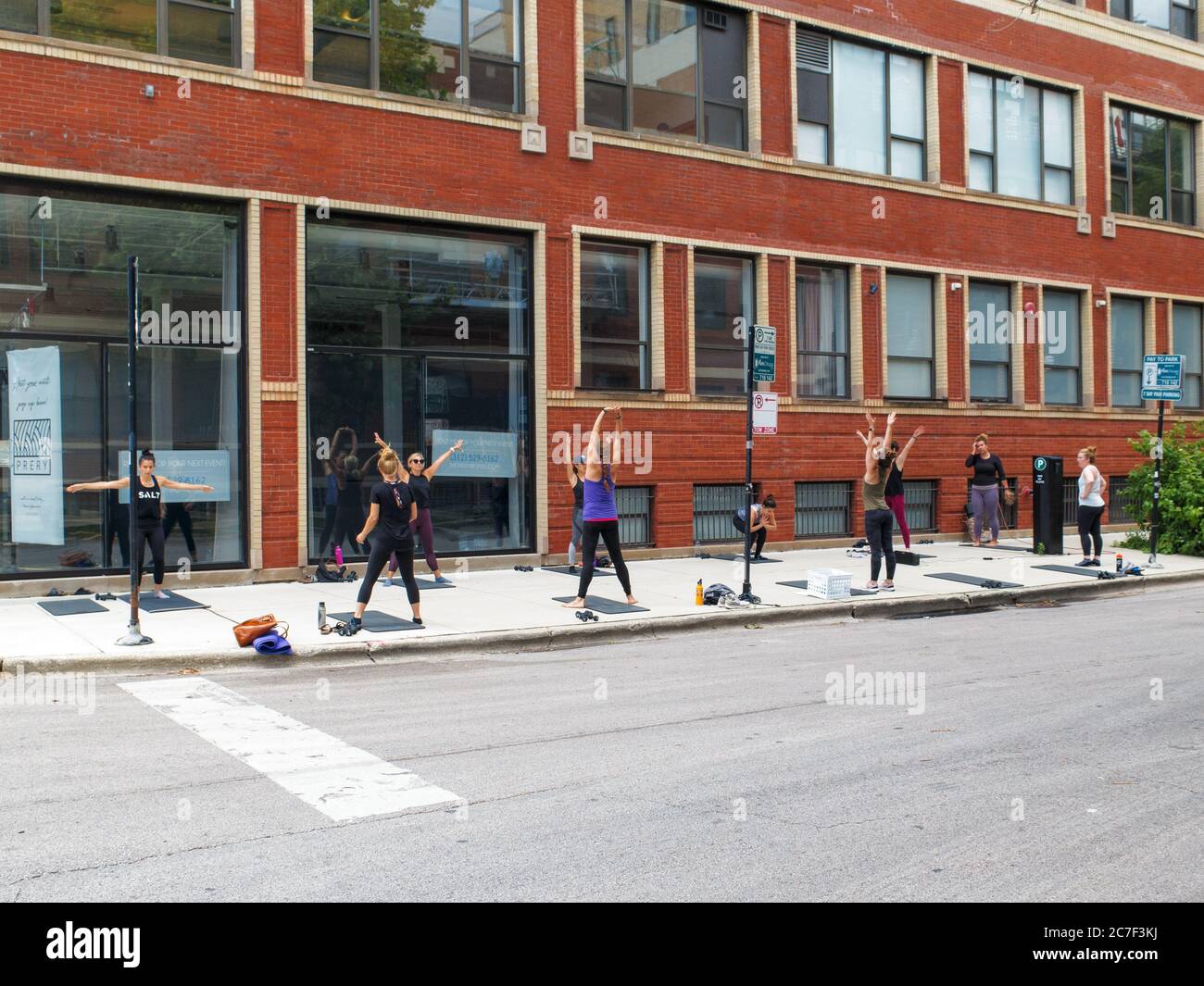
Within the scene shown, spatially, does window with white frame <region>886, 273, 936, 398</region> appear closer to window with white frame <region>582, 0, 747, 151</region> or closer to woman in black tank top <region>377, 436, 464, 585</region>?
window with white frame <region>582, 0, 747, 151</region>

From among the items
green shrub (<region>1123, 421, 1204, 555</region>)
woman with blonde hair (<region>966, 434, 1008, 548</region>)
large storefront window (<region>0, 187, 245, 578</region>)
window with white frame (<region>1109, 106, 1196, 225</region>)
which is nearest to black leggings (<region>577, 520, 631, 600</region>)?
large storefront window (<region>0, 187, 245, 578</region>)

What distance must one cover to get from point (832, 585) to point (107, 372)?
9.61 meters

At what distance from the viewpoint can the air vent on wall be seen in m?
21.5

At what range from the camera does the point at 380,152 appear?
55.1 ft

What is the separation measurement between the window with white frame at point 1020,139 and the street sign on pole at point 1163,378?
6.64 meters

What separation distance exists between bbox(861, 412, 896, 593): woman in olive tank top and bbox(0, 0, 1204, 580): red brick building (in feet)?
15.1

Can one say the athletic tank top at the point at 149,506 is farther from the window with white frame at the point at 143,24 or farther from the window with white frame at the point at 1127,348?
the window with white frame at the point at 1127,348

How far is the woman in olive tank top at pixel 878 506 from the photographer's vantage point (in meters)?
15.2

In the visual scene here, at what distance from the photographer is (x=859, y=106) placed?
73.7 feet

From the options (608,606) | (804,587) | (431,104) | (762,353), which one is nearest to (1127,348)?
(804,587)

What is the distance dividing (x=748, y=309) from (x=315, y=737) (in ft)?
48.6

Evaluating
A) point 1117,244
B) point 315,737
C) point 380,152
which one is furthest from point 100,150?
point 1117,244
